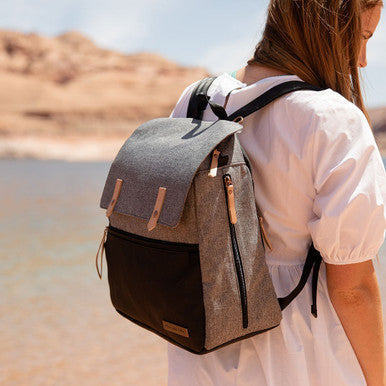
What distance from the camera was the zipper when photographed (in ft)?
2.94

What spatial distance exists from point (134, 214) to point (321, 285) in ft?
1.27

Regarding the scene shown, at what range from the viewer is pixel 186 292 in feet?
3.02

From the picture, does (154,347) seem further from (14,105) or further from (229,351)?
(14,105)

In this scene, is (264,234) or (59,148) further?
(59,148)

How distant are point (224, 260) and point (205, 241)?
0.16 feet

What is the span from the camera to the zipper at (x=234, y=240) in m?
0.90

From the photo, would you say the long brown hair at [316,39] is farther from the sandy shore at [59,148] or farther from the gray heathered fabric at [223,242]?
the sandy shore at [59,148]

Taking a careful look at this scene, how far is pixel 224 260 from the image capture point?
90cm

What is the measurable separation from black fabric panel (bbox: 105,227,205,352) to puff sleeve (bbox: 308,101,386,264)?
24 cm

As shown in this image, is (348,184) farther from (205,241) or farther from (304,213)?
(205,241)

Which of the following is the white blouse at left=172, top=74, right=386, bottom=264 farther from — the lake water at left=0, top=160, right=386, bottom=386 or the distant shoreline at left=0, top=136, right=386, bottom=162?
the distant shoreline at left=0, top=136, right=386, bottom=162

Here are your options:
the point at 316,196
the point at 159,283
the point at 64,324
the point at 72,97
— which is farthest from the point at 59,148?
the point at 316,196

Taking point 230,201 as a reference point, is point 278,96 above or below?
above

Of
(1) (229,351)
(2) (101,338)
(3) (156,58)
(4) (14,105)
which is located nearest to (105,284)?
(2) (101,338)
